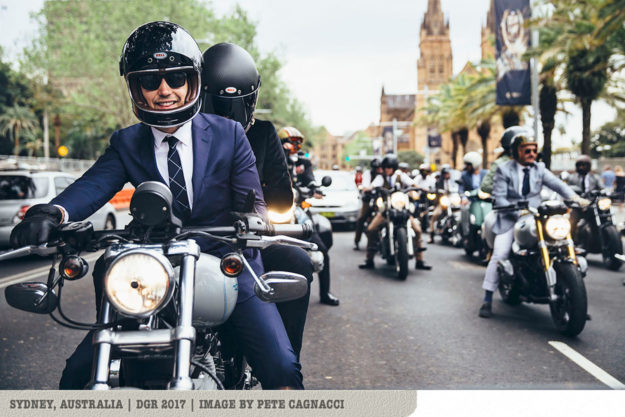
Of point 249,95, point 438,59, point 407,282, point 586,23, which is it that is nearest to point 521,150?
point 407,282

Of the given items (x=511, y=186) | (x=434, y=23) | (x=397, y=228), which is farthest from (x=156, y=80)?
(x=434, y=23)

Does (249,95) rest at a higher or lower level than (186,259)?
higher

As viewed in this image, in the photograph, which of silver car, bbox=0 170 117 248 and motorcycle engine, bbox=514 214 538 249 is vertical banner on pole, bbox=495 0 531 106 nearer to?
silver car, bbox=0 170 117 248

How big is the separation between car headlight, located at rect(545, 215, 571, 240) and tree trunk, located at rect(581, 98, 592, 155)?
17645mm

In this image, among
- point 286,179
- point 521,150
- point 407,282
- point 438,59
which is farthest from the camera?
point 438,59

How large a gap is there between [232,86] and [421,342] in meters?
2.99

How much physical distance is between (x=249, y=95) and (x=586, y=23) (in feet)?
60.7

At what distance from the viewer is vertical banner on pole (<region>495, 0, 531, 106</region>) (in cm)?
1666

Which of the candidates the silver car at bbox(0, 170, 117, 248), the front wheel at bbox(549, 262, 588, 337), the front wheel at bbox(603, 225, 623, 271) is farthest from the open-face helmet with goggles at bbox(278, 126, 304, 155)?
the silver car at bbox(0, 170, 117, 248)

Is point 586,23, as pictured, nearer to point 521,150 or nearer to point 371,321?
point 521,150

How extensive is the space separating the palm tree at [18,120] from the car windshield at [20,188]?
136 feet

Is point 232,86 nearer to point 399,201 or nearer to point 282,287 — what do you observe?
point 282,287

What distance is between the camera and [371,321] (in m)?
6.61

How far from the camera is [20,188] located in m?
12.2
